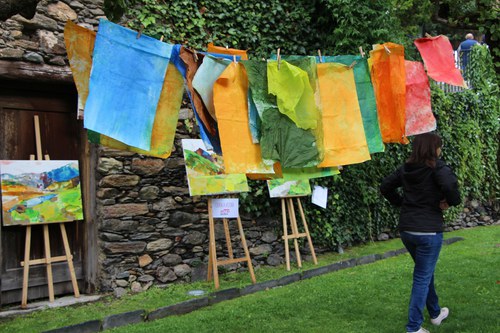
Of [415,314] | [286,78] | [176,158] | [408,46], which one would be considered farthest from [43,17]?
[408,46]

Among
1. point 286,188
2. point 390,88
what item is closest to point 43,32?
point 286,188

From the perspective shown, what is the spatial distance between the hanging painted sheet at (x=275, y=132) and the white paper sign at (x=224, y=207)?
2.35 meters

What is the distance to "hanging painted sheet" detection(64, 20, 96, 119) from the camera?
Result: 329 cm

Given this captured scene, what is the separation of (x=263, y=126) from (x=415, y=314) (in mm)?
1917

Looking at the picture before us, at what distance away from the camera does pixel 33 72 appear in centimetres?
529

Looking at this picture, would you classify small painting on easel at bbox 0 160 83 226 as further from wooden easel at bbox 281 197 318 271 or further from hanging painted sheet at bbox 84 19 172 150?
wooden easel at bbox 281 197 318 271

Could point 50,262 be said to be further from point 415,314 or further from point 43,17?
point 415,314

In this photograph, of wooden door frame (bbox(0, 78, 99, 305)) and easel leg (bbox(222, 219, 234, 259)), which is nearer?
wooden door frame (bbox(0, 78, 99, 305))

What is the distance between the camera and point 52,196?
5406 mm

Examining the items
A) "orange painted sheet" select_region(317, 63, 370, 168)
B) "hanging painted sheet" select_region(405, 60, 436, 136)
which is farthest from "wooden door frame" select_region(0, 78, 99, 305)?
"hanging painted sheet" select_region(405, 60, 436, 136)

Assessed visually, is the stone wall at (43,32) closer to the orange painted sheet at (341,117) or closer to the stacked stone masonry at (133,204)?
the stacked stone masonry at (133,204)

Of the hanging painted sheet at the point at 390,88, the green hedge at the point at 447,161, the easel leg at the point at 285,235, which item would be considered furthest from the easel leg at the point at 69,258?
the hanging painted sheet at the point at 390,88

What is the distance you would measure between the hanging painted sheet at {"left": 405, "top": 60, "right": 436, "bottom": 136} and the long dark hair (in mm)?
424

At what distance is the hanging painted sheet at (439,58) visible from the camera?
4.14 m
